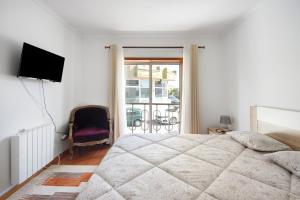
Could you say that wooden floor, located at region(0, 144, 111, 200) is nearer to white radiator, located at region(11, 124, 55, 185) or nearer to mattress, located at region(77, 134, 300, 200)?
white radiator, located at region(11, 124, 55, 185)

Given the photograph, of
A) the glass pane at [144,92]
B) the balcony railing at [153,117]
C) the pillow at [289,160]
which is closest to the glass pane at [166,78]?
the glass pane at [144,92]

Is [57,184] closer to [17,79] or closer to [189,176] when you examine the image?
[17,79]

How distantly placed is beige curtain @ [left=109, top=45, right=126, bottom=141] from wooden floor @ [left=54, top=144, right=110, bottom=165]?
450 millimetres

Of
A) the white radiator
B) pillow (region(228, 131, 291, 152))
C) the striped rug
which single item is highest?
pillow (region(228, 131, 291, 152))

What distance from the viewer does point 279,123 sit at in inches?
75.6

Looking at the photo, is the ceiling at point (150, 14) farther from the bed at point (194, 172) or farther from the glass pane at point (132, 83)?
the bed at point (194, 172)

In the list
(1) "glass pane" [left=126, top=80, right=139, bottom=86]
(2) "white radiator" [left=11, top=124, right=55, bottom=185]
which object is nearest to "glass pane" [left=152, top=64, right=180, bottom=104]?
(1) "glass pane" [left=126, top=80, right=139, bottom=86]

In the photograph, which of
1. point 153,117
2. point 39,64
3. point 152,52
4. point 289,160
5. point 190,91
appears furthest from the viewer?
point 153,117

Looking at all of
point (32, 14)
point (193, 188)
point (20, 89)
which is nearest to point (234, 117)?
point (193, 188)

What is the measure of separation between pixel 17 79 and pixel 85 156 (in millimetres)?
1764

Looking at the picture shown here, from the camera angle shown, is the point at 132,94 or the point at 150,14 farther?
the point at 132,94

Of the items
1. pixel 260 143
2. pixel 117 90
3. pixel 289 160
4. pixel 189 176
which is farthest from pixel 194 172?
pixel 117 90

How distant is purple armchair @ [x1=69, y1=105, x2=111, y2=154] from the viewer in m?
2.91

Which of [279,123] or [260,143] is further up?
[279,123]
